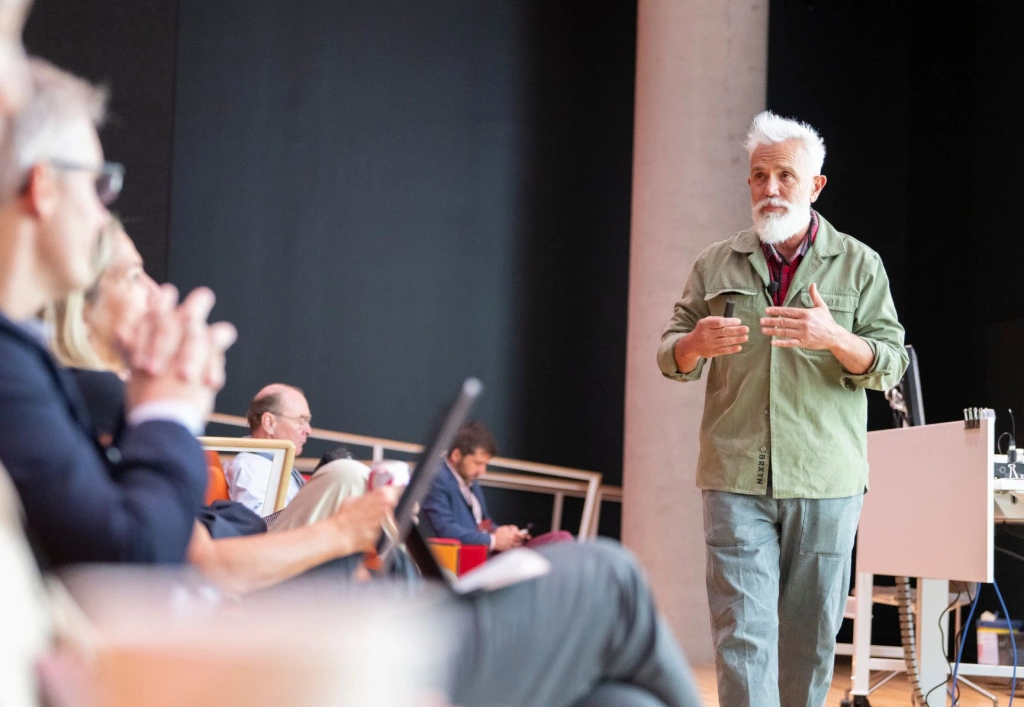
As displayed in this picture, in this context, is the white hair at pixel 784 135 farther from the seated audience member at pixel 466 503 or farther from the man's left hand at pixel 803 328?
the seated audience member at pixel 466 503

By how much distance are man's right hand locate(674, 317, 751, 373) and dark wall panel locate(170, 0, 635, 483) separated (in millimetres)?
3971

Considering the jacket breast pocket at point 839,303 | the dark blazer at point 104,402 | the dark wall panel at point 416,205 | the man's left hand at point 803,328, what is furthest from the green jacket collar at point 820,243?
the dark wall panel at point 416,205

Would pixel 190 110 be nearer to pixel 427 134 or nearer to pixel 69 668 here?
pixel 427 134

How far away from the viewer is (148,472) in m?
1.16

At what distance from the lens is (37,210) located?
1.21 meters

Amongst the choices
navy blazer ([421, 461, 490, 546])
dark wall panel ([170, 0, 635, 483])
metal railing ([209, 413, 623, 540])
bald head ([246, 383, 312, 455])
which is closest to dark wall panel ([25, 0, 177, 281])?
dark wall panel ([170, 0, 635, 483])

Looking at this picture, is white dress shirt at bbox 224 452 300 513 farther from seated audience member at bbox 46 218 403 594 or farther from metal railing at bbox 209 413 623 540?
metal railing at bbox 209 413 623 540

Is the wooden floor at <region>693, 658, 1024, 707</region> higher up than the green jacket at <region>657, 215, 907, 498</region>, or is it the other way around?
the green jacket at <region>657, 215, 907, 498</region>

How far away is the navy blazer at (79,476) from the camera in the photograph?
3.57ft

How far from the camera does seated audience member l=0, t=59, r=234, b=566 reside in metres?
1.09

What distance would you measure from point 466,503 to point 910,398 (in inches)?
90.5

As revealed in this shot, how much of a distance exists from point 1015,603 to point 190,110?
16.6 feet

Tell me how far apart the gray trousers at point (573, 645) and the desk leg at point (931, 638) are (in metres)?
2.73

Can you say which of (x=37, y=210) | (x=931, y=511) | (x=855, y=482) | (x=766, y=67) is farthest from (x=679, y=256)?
(x=37, y=210)
